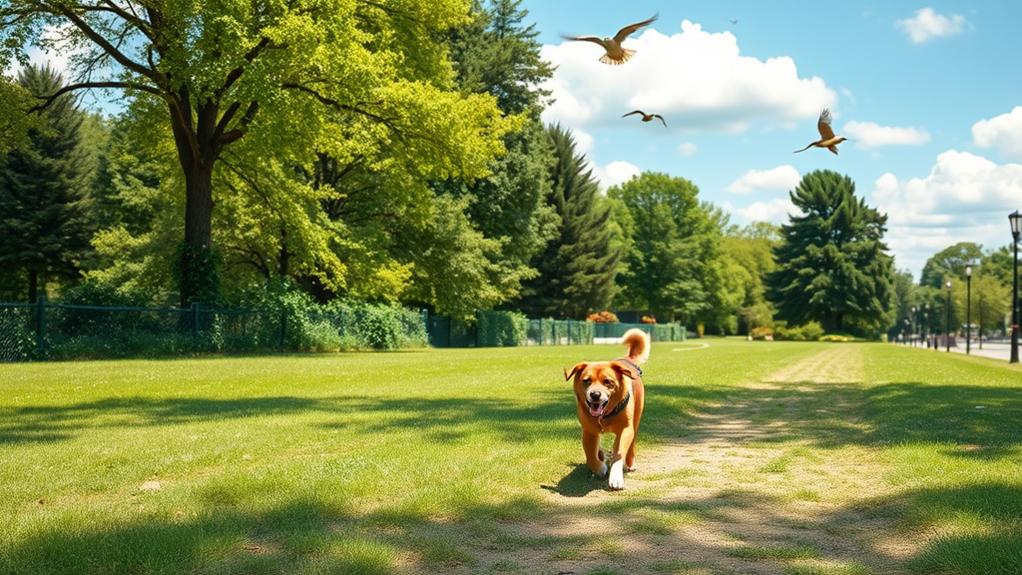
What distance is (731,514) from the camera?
6.20 meters

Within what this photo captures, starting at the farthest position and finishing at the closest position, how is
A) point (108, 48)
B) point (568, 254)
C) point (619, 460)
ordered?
point (568, 254), point (108, 48), point (619, 460)

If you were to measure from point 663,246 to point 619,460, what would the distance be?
87.9 meters

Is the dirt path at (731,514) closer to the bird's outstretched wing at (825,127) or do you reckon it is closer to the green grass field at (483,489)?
the green grass field at (483,489)

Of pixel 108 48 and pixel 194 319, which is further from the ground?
pixel 108 48

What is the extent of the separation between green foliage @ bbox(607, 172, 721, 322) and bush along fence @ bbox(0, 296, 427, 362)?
6136 cm

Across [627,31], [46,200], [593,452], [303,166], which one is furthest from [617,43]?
[46,200]

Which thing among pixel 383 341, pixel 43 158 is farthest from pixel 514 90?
pixel 43 158

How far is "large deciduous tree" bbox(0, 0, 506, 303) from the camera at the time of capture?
2339 centimetres

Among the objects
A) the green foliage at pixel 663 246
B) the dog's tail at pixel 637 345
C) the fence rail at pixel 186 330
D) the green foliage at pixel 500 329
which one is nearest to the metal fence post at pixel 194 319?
the fence rail at pixel 186 330

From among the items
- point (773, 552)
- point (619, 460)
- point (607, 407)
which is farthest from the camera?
point (619, 460)

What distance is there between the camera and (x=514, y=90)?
50.2 m

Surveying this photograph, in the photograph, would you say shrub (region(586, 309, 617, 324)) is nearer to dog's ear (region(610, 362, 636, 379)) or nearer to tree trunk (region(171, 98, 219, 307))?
tree trunk (region(171, 98, 219, 307))

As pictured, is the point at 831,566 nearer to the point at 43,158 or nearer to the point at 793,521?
the point at 793,521

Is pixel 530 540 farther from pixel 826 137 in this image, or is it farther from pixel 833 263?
pixel 833 263
